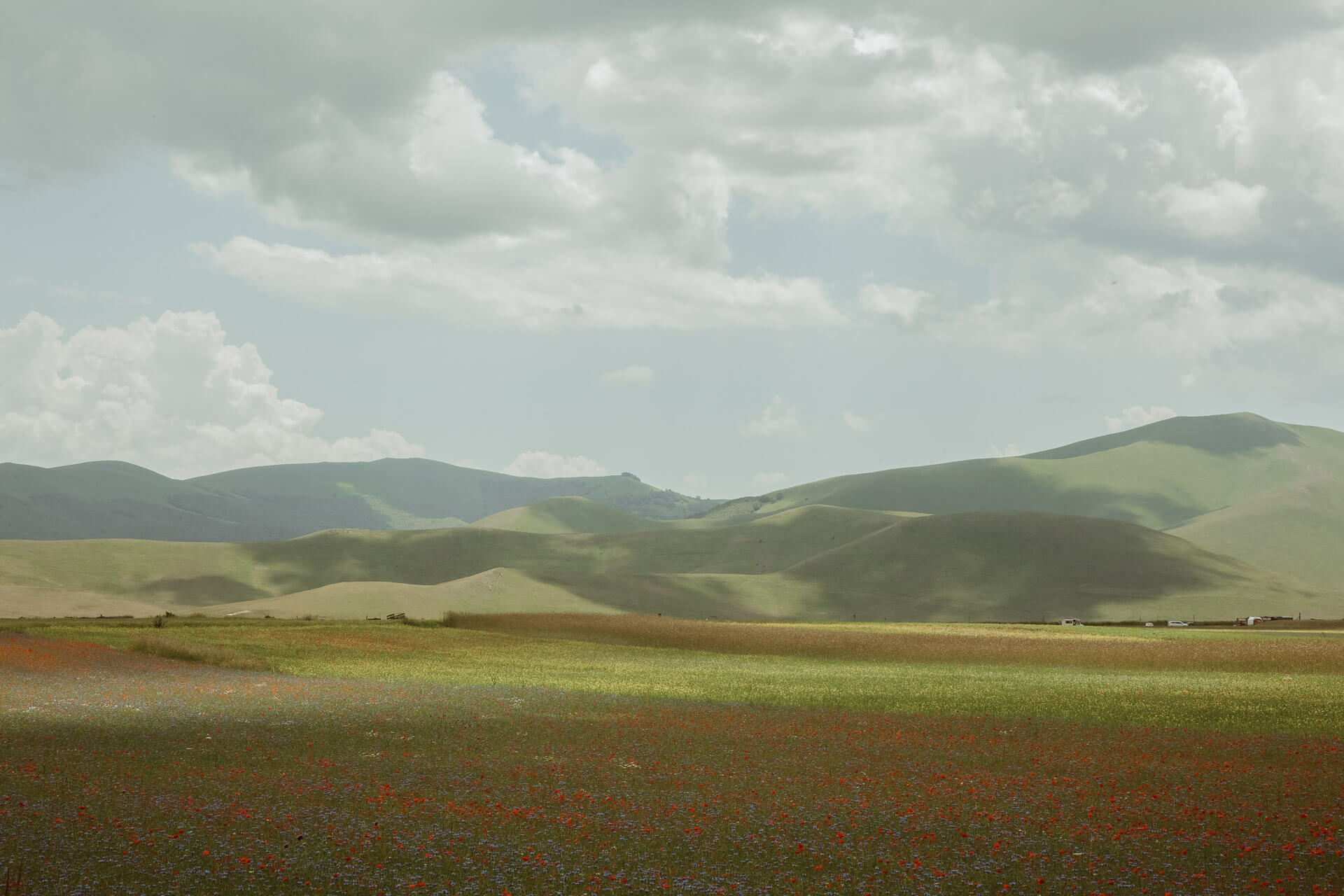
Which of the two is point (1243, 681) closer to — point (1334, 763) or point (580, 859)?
point (1334, 763)

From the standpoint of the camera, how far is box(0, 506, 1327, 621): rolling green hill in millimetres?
136000

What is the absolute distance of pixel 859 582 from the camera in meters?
168

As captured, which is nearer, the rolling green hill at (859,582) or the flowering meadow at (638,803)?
the flowering meadow at (638,803)

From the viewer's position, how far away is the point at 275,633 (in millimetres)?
65250

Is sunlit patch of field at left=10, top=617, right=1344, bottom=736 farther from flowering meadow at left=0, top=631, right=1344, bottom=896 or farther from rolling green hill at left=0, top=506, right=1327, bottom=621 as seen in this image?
rolling green hill at left=0, top=506, right=1327, bottom=621

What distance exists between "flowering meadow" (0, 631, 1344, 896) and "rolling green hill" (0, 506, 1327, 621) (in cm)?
9141

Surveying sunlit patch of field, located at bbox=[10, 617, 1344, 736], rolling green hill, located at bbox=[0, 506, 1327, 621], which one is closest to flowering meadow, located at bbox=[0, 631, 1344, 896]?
sunlit patch of field, located at bbox=[10, 617, 1344, 736]

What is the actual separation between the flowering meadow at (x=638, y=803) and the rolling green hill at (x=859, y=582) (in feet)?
300

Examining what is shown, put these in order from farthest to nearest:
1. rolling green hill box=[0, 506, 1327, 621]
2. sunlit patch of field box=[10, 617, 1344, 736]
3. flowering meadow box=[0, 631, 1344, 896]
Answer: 1. rolling green hill box=[0, 506, 1327, 621]
2. sunlit patch of field box=[10, 617, 1344, 736]
3. flowering meadow box=[0, 631, 1344, 896]

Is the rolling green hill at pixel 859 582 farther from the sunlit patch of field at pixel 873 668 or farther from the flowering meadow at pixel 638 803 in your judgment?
the flowering meadow at pixel 638 803

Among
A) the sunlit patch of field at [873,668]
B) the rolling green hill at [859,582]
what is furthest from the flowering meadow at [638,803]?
the rolling green hill at [859,582]

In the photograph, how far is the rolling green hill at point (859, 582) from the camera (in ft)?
446

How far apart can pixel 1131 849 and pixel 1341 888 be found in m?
2.85

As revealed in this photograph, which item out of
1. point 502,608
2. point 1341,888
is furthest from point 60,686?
point 502,608
